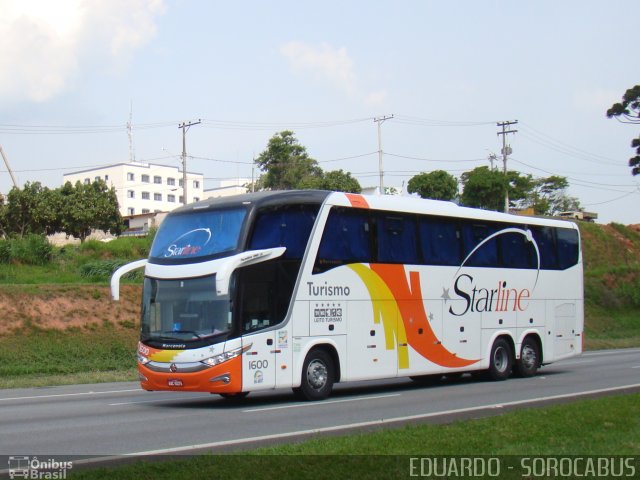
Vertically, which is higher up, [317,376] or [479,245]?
[479,245]

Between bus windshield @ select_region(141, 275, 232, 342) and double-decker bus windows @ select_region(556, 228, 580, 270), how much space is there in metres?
11.7

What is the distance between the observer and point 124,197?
115 meters

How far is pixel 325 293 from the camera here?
17266 millimetres

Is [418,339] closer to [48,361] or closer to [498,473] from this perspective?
[498,473]

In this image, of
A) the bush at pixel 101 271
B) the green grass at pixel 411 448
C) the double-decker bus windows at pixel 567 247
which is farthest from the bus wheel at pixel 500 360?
the bush at pixel 101 271

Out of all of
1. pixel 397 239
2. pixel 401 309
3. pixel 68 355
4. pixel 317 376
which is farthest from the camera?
pixel 68 355

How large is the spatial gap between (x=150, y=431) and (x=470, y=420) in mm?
4523

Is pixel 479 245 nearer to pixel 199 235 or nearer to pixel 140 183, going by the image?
pixel 199 235

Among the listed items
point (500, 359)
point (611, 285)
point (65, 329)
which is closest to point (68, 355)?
point (65, 329)

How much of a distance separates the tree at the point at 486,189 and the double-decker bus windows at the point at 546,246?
4919 centimetres

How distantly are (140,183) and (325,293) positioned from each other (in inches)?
4077

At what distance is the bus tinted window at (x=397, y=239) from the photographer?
18547 millimetres

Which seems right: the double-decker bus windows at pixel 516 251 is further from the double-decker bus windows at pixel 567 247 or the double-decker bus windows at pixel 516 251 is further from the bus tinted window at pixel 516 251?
the double-decker bus windows at pixel 567 247

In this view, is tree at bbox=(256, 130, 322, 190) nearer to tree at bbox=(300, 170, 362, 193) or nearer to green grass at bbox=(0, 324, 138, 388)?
tree at bbox=(300, 170, 362, 193)
